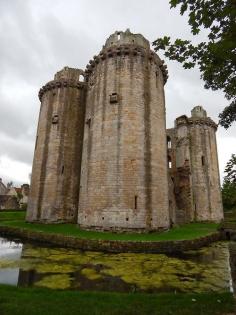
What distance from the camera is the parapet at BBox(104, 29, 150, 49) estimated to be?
2194 centimetres

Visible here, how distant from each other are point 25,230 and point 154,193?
9.07 m

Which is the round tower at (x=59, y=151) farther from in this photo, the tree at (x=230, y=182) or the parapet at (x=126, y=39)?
the tree at (x=230, y=182)

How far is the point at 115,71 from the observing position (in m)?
20.8

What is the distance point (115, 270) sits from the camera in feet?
32.2

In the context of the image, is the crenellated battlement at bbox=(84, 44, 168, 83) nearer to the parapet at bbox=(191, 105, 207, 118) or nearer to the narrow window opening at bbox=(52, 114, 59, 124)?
the narrow window opening at bbox=(52, 114, 59, 124)

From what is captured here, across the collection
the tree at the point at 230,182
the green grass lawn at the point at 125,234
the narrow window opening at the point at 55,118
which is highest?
the narrow window opening at the point at 55,118

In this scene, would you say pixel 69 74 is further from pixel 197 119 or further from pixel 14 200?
pixel 14 200

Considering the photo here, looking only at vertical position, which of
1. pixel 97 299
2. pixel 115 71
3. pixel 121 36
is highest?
pixel 121 36

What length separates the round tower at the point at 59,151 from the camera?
23969mm

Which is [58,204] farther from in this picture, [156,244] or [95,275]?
[95,275]

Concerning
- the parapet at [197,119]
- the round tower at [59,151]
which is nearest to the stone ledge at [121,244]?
the round tower at [59,151]

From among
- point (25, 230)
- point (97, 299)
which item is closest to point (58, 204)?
point (25, 230)

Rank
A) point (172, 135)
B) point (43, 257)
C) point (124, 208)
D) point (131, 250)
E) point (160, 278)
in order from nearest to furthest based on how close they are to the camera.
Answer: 1. point (160, 278)
2. point (43, 257)
3. point (131, 250)
4. point (124, 208)
5. point (172, 135)

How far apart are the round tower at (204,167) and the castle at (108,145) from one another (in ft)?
11.8
